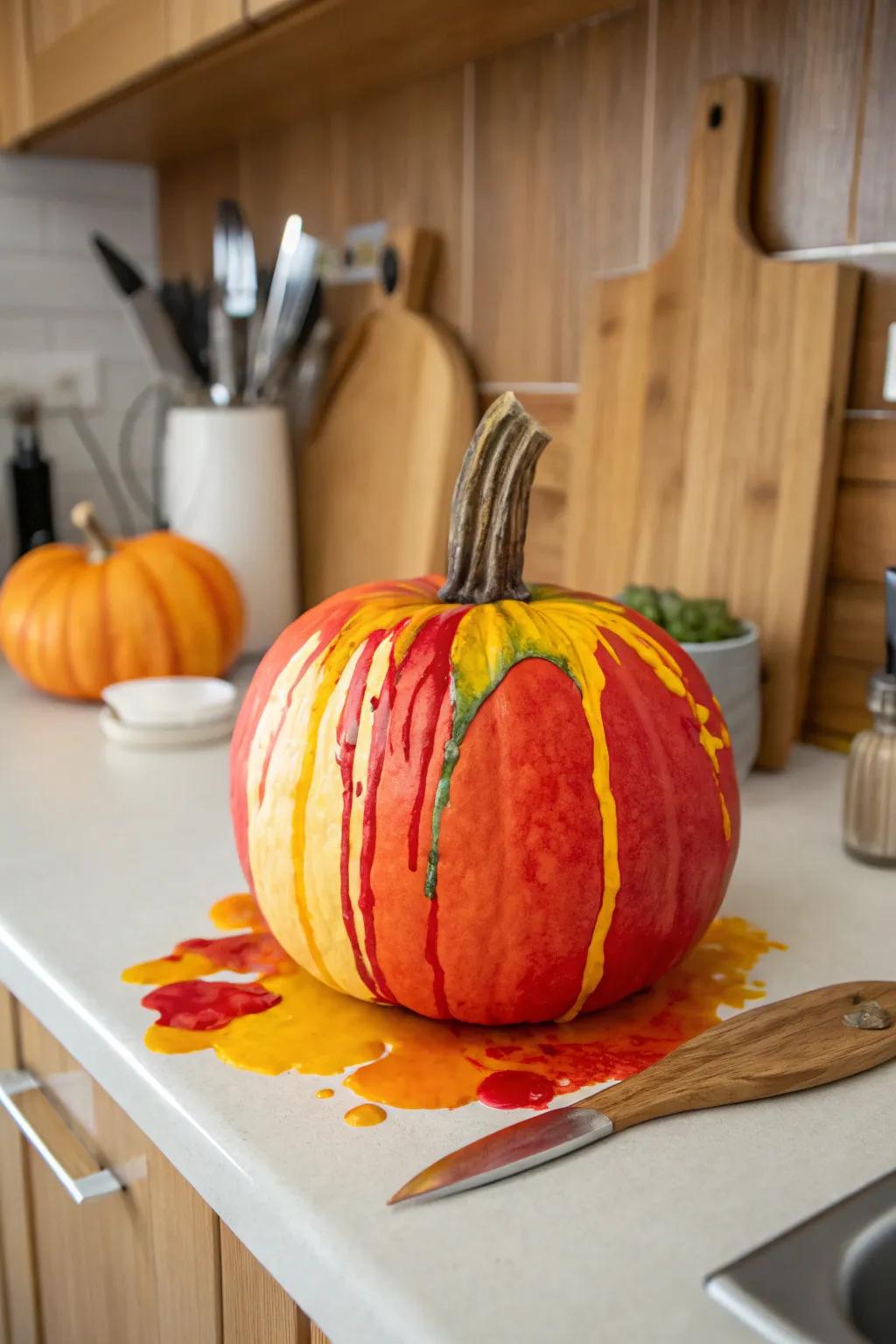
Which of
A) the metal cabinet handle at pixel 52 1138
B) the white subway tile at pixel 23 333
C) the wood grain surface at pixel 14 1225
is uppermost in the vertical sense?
the white subway tile at pixel 23 333

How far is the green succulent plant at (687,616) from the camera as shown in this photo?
949 mm

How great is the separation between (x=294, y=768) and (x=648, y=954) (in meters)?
0.20

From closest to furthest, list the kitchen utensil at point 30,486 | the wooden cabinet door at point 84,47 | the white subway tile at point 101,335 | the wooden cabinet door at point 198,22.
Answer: the wooden cabinet door at point 198,22, the wooden cabinet door at point 84,47, the kitchen utensil at point 30,486, the white subway tile at point 101,335

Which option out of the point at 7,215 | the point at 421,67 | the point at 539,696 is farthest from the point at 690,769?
the point at 7,215

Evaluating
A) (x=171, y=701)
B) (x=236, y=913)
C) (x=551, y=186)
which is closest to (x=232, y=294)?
(x=551, y=186)

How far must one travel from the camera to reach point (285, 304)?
4.75 ft

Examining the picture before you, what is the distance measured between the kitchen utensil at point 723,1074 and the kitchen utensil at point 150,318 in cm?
117

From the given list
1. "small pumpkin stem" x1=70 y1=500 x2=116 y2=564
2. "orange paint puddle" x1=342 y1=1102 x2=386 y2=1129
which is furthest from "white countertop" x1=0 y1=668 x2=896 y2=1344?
"small pumpkin stem" x1=70 y1=500 x2=116 y2=564

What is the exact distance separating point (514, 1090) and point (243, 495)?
3.52 feet

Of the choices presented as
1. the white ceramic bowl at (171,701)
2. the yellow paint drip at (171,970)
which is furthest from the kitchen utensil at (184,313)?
the yellow paint drip at (171,970)

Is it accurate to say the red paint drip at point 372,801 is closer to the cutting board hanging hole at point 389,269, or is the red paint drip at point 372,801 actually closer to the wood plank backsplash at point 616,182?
the wood plank backsplash at point 616,182

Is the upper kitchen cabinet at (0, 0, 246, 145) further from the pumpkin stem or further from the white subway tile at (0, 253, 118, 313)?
the pumpkin stem

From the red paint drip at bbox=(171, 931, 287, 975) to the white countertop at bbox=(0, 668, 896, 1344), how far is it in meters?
0.02

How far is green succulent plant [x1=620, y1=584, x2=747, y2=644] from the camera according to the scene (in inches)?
37.4
